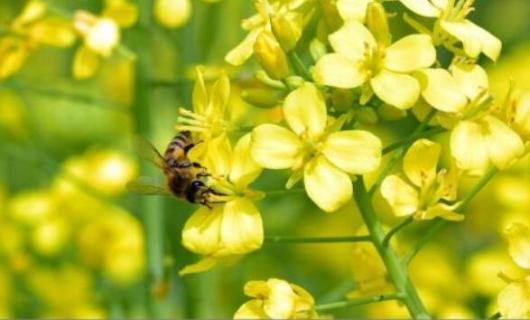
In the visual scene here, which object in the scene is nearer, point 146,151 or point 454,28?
point 454,28

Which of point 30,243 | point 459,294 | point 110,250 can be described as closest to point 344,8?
point 459,294

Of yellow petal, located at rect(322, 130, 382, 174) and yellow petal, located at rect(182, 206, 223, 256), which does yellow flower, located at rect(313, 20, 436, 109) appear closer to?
yellow petal, located at rect(322, 130, 382, 174)

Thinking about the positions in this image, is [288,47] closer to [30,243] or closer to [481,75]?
[481,75]

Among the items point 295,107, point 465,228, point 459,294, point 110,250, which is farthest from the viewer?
point 465,228

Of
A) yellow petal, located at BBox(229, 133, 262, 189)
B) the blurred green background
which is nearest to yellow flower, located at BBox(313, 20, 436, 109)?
yellow petal, located at BBox(229, 133, 262, 189)

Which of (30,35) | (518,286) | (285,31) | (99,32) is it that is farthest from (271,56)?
(30,35)

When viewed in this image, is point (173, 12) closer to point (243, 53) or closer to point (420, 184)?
point (243, 53)
